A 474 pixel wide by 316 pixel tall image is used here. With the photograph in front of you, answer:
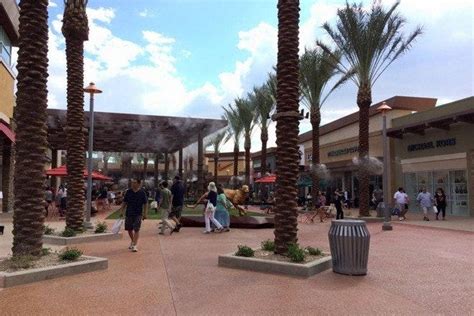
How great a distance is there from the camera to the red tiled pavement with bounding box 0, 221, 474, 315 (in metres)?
6.00

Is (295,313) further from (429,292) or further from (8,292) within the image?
(8,292)

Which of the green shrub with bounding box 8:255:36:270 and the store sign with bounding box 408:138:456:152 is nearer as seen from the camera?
the green shrub with bounding box 8:255:36:270

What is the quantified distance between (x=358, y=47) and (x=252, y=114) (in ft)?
69.9

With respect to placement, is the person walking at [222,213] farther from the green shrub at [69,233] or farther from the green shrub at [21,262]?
the green shrub at [21,262]

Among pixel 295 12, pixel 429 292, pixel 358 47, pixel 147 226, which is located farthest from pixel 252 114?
pixel 429 292

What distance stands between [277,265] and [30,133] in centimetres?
481

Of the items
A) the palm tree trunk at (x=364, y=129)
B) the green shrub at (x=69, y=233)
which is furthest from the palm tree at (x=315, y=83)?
the green shrub at (x=69, y=233)

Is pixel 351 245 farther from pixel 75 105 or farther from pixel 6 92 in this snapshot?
pixel 6 92

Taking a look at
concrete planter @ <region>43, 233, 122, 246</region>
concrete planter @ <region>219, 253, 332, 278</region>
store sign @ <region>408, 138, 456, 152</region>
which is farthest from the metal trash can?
store sign @ <region>408, 138, 456, 152</region>

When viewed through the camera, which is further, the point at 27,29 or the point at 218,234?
the point at 218,234

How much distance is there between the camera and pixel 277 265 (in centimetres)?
811

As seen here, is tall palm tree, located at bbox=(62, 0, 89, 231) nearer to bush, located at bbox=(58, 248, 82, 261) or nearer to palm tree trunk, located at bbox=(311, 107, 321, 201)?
bush, located at bbox=(58, 248, 82, 261)

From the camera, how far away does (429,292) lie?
7.03 metres

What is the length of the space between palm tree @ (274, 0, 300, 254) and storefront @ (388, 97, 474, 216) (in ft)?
55.0
